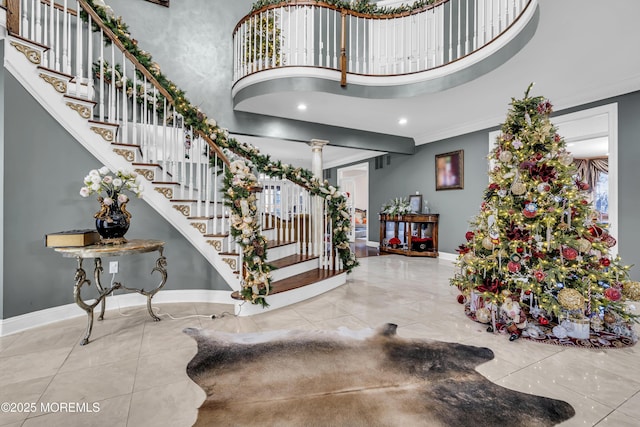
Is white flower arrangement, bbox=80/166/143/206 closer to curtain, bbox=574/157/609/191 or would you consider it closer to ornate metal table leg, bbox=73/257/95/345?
ornate metal table leg, bbox=73/257/95/345

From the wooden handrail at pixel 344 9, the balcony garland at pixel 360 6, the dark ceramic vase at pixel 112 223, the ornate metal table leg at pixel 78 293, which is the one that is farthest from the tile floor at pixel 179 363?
the balcony garland at pixel 360 6

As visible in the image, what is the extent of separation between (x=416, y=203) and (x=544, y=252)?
4.40 metres

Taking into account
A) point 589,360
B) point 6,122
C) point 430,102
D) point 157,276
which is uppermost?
point 430,102

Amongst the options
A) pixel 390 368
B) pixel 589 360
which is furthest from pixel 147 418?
pixel 589 360

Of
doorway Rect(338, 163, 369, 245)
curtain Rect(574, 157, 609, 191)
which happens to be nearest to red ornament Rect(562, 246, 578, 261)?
doorway Rect(338, 163, 369, 245)

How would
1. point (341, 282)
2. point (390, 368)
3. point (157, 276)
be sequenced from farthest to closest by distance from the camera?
point (341, 282) → point (157, 276) → point (390, 368)

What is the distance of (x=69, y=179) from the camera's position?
2.70 metres

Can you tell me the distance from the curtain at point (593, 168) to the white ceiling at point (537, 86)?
4516 millimetres

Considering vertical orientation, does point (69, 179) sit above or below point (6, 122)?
below

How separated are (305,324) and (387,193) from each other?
5.72 metres

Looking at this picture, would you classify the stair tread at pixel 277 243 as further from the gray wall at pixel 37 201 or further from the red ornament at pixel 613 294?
the red ornament at pixel 613 294

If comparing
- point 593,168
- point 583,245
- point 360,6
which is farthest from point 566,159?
point 593,168

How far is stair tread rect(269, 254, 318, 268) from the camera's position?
3.58 meters

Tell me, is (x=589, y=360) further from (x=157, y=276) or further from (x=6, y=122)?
(x=6, y=122)
